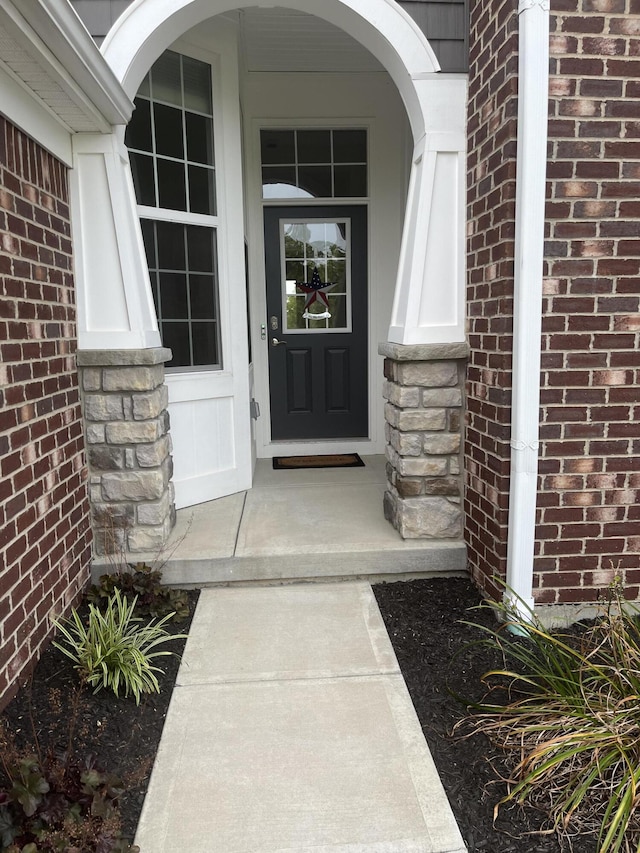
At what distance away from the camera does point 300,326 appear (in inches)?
212

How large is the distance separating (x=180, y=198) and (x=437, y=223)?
5.32ft

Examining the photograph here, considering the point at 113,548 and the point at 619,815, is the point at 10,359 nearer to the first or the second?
the point at 113,548

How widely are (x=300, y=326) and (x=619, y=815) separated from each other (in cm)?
431

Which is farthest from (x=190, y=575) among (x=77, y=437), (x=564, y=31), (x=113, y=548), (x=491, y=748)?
(x=564, y=31)

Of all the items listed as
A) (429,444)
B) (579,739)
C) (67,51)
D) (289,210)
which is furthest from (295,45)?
(579,739)

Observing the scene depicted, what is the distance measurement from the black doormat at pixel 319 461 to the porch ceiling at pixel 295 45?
309 centimetres

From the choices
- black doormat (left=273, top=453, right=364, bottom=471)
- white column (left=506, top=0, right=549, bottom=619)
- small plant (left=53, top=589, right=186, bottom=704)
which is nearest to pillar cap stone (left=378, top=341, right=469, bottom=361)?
white column (left=506, top=0, right=549, bottom=619)

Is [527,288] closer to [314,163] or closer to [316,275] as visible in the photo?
[316,275]

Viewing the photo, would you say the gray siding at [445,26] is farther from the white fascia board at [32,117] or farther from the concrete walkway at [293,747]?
the concrete walkway at [293,747]

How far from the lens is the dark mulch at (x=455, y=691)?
70.3 inches

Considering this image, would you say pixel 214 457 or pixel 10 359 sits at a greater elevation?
pixel 10 359

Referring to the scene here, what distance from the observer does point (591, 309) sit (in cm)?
275

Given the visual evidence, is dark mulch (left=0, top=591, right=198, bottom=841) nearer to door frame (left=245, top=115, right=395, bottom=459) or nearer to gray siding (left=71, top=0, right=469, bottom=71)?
door frame (left=245, top=115, right=395, bottom=459)

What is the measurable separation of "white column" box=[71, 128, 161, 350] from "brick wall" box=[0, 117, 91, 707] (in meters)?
0.09
